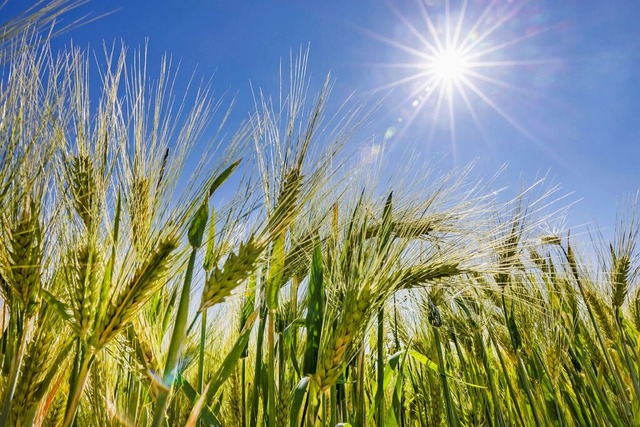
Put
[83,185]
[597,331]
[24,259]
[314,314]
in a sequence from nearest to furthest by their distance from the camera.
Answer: [24,259] → [83,185] → [314,314] → [597,331]

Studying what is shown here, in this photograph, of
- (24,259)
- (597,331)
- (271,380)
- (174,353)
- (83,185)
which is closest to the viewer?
(174,353)

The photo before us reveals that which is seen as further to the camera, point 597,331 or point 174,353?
point 597,331

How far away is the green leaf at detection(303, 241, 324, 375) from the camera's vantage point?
46.9 inches

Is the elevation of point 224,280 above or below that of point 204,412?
above

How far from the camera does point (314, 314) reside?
1.27 meters

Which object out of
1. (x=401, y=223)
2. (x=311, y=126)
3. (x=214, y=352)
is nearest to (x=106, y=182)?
(x=311, y=126)

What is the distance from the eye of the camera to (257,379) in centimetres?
129

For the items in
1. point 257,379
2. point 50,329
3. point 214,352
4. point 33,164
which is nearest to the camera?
point 33,164

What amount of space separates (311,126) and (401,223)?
1.55 feet

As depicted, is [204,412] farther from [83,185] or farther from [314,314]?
[83,185]

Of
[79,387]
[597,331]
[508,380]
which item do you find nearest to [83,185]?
[79,387]

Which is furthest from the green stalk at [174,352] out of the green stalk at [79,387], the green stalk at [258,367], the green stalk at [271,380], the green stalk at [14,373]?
the green stalk at [258,367]

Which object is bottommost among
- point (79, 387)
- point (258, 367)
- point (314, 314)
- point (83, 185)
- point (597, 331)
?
point (79, 387)

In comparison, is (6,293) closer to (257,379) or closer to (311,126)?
(257,379)
